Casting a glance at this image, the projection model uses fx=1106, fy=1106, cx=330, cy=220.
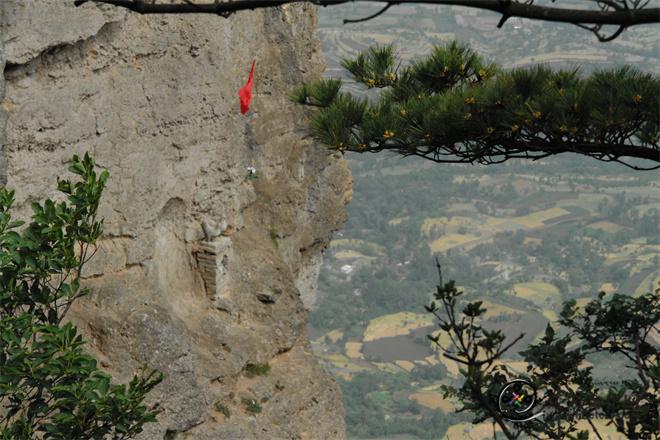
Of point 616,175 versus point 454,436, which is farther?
point 616,175

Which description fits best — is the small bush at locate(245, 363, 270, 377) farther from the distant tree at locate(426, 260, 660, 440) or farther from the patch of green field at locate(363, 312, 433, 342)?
the patch of green field at locate(363, 312, 433, 342)

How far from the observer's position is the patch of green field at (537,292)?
66.7 m

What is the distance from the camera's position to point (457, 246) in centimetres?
7975

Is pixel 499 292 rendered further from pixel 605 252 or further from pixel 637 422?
pixel 637 422

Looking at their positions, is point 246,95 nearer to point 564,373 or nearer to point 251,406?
point 251,406

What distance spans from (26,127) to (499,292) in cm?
6064

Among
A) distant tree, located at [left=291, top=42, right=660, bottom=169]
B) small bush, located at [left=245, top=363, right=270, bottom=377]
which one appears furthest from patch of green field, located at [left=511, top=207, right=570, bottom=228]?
distant tree, located at [left=291, top=42, right=660, bottom=169]

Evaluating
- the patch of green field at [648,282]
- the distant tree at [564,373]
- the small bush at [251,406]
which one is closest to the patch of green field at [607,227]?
the patch of green field at [648,282]

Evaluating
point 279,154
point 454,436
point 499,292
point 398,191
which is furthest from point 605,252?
point 279,154

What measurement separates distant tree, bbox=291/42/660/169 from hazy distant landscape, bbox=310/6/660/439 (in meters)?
26.1

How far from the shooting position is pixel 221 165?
36.5ft

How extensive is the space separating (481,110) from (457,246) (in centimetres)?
7252

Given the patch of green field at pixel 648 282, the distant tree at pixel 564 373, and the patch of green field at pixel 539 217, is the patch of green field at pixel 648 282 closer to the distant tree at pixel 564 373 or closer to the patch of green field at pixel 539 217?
the patch of green field at pixel 539 217

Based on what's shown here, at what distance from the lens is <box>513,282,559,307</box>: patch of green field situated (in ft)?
219
